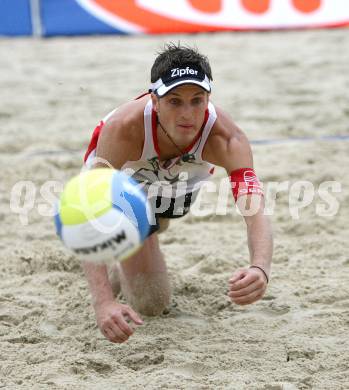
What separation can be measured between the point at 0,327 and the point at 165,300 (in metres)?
0.69

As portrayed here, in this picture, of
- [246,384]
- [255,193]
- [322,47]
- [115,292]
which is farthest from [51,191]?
[322,47]

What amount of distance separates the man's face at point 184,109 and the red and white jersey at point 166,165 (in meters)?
0.15

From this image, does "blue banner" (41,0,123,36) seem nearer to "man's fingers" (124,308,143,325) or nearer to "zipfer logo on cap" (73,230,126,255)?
"man's fingers" (124,308,143,325)

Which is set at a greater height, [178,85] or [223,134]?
[178,85]

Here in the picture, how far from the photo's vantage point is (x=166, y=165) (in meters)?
3.18

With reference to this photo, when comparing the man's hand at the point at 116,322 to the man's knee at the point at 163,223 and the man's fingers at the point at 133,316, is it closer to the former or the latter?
the man's fingers at the point at 133,316

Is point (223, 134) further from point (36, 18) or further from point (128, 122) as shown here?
point (36, 18)

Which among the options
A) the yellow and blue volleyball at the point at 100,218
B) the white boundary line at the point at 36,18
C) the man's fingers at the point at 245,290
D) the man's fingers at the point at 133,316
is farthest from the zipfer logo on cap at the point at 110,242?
the white boundary line at the point at 36,18

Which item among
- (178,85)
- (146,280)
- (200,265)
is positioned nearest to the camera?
(178,85)

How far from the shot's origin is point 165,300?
10.7ft

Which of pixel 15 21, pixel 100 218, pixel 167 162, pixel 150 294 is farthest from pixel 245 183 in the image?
pixel 15 21

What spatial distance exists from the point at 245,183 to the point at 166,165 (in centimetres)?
45

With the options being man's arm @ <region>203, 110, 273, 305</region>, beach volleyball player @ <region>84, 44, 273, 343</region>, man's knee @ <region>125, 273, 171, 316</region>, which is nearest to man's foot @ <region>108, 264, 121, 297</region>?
beach volleyball player @ <region>84, 44, 273, 343</region>

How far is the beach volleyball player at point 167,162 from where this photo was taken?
102 inches
